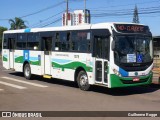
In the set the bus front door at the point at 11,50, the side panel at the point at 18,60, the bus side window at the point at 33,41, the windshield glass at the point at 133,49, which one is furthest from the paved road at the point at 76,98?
the bus front door at the point at 11,50

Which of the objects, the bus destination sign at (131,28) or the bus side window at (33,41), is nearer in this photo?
the bus destination sign at (131,28)

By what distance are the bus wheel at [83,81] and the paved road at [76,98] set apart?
25 cm

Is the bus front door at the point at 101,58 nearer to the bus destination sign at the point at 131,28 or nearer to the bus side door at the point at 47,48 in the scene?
the bus destination sign at the point at 131,28

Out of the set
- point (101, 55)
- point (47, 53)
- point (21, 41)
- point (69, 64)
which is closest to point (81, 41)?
point (69, 64)

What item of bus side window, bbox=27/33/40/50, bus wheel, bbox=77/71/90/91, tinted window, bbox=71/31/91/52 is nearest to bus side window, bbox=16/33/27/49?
bus side window, bbox=27/33/40/50

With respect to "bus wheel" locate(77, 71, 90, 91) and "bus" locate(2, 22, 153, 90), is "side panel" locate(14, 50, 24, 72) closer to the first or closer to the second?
"bus" locate(2, 22, 153, 90)

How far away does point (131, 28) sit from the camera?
15203 mm

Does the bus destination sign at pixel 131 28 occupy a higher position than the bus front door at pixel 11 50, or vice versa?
the bus destination sign at pixel 131 28

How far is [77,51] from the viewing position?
16.6 m

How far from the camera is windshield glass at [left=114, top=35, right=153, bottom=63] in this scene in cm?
1455

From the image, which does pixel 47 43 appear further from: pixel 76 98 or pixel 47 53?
pixel 76 98

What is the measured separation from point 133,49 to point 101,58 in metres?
1.36

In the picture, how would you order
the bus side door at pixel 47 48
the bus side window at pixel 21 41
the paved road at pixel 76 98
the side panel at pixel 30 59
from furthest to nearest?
the bus side window at pixel 21 41 < the side panel at pixel 30 59 < the bus side door at pixel 47 48 < the paved road at pixel 76 98

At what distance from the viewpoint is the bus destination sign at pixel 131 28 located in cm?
1480
